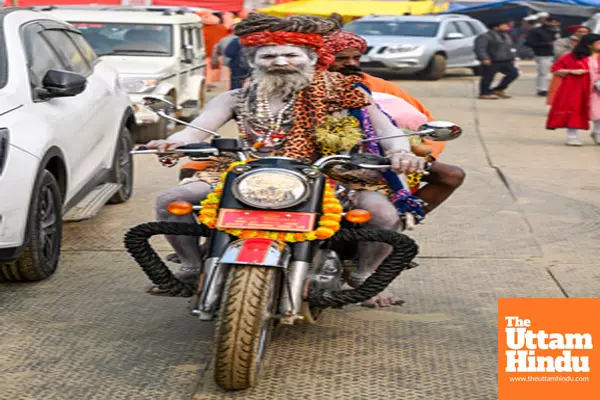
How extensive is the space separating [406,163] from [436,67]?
21.2 metres

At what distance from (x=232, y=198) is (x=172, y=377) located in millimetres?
792

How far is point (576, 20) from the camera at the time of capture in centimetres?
3497

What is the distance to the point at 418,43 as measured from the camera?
83.4 ft

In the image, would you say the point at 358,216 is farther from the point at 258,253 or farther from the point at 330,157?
the point at 258,253

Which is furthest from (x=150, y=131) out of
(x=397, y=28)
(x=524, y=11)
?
(x=524, y=11)

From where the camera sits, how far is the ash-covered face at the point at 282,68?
5000 mm

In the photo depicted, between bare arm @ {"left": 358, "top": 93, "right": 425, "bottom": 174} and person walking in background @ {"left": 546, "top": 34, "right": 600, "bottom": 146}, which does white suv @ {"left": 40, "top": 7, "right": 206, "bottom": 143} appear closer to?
person walking in background @ {"left": 546, "top": 34, "right": 600, "bottom": 146}

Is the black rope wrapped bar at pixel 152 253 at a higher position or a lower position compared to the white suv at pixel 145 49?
higher

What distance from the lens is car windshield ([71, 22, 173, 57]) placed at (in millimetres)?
14312

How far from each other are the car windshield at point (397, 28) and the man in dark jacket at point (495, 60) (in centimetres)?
425

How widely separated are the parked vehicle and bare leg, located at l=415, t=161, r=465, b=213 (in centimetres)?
1884

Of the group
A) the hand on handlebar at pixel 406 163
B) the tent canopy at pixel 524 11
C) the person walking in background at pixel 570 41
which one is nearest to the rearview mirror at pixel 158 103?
the hand on handlebar at pixel 406 163

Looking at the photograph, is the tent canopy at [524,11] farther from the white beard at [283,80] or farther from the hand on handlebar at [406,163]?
the hand on handlebar at [406,163]

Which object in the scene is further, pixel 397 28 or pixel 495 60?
pixel 397 28
